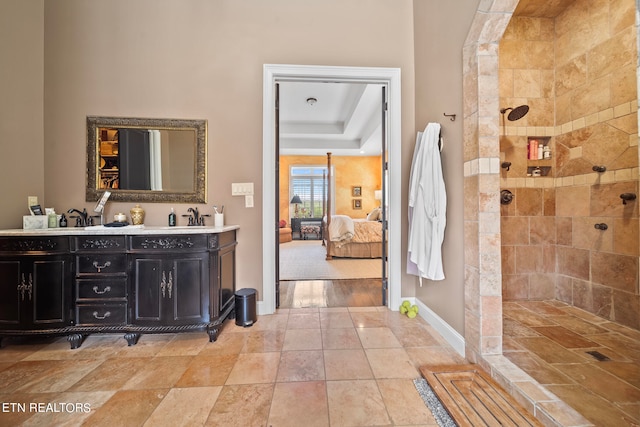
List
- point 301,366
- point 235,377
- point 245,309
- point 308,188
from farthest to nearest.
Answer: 1. point 308,188
2. point 245,309
3. point 301,366
4. point 235,377

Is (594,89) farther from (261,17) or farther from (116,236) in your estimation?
(116,236)

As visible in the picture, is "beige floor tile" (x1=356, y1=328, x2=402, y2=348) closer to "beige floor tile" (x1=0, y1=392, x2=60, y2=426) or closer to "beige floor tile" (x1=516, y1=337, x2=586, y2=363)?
"beige floor tile" (x1=516, y1=337, x2=586, y2=363)

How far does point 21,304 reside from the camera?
74.7 inches

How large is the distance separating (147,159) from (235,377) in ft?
7.09

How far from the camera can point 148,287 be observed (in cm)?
198

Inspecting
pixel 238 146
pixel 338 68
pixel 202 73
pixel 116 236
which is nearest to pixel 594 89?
pixel 338 68

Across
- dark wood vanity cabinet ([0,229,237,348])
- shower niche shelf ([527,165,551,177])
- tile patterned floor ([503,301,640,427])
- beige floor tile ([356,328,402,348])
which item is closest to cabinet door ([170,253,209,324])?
dark wood vanity cabinet ([0,229,237,348])

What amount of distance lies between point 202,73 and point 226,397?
2.76m

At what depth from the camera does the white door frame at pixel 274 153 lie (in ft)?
8.23

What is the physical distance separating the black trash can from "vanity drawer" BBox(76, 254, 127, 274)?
0.94m

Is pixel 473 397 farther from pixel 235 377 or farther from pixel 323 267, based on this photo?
pixel 323 267

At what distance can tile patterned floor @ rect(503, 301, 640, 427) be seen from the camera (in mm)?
1270

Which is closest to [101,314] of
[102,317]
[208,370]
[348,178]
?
[102,317]

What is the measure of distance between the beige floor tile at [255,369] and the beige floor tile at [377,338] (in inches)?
27.7
